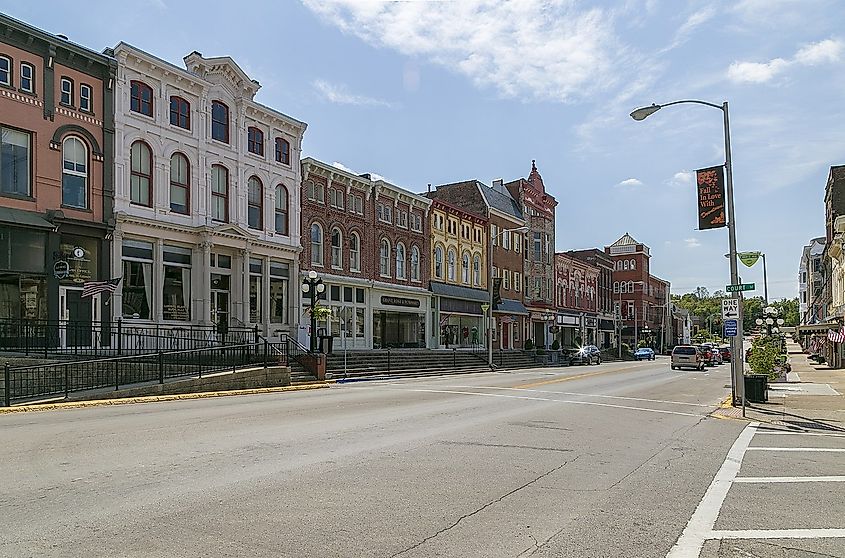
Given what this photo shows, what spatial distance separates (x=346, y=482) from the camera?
29.7ft

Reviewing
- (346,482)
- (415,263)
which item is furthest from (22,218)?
(415,263)

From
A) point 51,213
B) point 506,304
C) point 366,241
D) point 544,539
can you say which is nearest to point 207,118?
point 51,213

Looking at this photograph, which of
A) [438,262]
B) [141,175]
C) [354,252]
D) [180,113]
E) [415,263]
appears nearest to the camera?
[141,175]

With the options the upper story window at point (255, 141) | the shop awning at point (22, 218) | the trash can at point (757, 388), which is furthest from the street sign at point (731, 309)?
the upper story window at point (255, 141)

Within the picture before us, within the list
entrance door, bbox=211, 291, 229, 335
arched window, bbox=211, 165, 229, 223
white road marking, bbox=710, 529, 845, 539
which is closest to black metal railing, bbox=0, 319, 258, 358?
entrance door, bbox=211, 291, 229, 335

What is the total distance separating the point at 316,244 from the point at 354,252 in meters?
3.65

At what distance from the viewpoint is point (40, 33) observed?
84.7 feet

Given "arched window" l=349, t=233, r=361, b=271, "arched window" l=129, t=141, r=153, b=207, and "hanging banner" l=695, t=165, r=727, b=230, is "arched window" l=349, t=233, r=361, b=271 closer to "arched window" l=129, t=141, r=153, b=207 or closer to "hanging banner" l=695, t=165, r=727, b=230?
"arched window" l=129, t=141, r=153, b=207

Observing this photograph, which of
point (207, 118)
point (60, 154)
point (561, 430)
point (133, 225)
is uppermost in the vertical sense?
point (207, 118)

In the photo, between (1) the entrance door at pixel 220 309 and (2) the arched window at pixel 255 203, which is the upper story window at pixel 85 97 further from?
(1) the entrance door at pixel 220 309

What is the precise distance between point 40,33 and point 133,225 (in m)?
7.27

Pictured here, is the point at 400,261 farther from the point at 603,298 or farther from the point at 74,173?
→ the point at 603,298

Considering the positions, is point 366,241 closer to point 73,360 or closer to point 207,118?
point 207,118

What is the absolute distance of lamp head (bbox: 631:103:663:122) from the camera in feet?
65.2
